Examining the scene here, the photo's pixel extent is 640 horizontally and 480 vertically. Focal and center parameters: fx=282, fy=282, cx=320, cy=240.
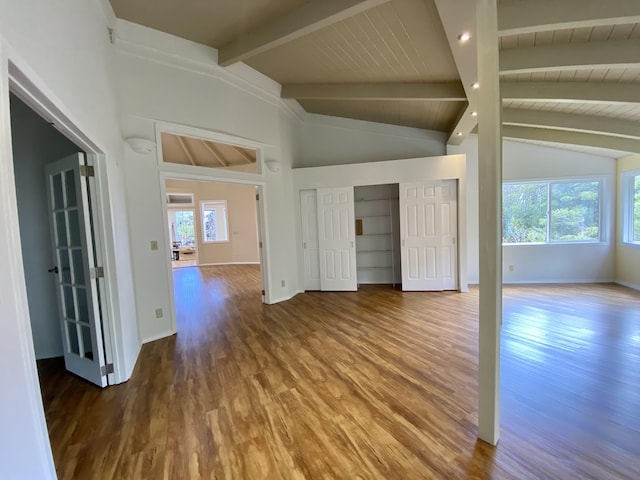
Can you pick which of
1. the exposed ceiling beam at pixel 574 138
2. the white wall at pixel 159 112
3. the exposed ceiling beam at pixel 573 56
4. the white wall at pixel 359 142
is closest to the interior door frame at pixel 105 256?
the white wall at pixel 159 112

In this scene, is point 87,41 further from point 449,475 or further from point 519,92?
point 519,92

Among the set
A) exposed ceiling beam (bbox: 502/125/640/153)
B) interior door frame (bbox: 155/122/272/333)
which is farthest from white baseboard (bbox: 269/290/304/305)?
exposed ceiling beam (bbox: 502/125/640/153)

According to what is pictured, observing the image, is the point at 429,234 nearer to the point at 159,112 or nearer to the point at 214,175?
the point at 214,175

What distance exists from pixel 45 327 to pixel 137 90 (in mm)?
2991

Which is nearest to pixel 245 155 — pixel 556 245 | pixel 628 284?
pixel 556 245

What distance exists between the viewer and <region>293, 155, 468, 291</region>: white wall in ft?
17.0

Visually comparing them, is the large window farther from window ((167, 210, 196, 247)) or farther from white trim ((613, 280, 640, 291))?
window ((167, 210, 196, 247))

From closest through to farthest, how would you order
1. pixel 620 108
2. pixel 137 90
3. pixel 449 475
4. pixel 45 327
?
1. pixel 449 475
2. pixel 45 327
3. pixel 137 90
4. pixel 620 108

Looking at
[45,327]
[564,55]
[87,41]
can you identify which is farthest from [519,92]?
[45,327]

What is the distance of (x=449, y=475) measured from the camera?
1582 millimetres

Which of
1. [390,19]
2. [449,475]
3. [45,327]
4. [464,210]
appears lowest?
[449,475]

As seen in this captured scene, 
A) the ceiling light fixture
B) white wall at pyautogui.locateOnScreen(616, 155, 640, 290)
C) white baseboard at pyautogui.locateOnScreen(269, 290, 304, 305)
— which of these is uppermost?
the ceiling light fixture

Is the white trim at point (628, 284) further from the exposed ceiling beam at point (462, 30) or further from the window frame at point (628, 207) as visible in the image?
the exposed ceiling beam at point (462, 30)

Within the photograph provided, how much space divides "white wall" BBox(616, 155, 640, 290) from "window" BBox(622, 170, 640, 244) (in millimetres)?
61
